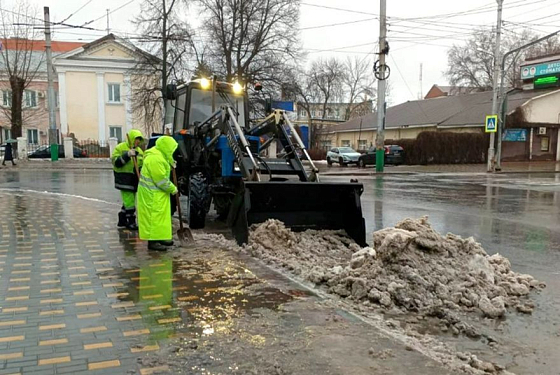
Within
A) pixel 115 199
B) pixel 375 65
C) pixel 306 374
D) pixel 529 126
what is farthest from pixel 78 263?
pixel 529 126

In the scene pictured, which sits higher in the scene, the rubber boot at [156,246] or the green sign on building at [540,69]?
the green sign on building at [540,69]

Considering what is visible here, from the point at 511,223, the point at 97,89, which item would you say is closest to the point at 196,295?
the point at 511,223

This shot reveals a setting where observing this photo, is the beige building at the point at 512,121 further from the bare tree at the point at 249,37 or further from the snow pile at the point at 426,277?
the snow pile at the point at 426,277

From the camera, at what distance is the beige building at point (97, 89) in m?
42.8

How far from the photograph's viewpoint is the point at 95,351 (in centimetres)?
375

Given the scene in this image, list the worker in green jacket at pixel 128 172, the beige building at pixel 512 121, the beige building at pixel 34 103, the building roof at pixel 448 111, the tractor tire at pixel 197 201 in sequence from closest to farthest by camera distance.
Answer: the worker in green jacket at pixel 128 172 < the tractor tire at pixel 197 201 < the beige building at pixel 512 121 < the building roof at pixel 448 111 < the beige building at pixel 34 103

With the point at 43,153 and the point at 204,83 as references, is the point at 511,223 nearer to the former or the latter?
the point at 204,83

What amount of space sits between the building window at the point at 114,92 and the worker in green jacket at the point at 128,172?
38276 millimetres

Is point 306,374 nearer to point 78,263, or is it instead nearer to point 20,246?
point 78,263

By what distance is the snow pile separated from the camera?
4.95 m

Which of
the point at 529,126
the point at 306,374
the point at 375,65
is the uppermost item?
the point at 375,65

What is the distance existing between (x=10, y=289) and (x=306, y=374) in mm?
3445

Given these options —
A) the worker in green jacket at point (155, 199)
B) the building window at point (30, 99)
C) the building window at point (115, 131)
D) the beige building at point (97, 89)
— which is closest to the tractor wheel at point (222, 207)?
the worker in green jacket at point (155, 199)

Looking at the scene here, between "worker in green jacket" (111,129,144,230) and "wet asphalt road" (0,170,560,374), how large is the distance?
3.98 metres
